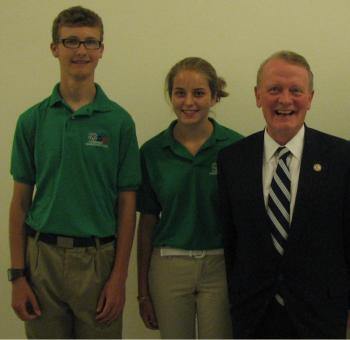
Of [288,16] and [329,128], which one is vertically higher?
[288,16]

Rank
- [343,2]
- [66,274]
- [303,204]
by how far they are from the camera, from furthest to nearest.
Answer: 1. [343,2]
2. [66,274]
3. [303,204]

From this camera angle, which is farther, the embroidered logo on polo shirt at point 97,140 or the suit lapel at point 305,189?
the embroidered logo on polo shirt at point 97,140

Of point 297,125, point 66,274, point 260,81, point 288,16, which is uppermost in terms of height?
point 288,16

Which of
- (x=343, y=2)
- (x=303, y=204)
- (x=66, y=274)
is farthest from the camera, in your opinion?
(x=343, y=2)

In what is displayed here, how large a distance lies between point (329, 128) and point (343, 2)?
1.92 feet

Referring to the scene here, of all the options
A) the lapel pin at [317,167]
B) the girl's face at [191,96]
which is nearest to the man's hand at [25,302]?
the girl's face at [191,96]

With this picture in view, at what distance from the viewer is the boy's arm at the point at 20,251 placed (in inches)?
65.9

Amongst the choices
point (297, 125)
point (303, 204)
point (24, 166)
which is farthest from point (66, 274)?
point (297, 125)

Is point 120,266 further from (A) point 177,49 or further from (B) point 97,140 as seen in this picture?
(A) point 177,49

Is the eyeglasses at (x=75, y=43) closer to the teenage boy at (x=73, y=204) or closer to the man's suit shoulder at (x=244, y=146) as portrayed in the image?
the teenage boy at (x=73, y=204)

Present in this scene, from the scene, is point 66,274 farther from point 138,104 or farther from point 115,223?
point 138,104

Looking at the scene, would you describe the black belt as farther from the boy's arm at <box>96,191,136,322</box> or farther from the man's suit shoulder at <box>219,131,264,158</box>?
the man's suit shoulder at <box>219,131,264,158</box>

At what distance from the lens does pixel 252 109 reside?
2.26 m

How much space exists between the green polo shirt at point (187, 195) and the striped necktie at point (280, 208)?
29 cm
